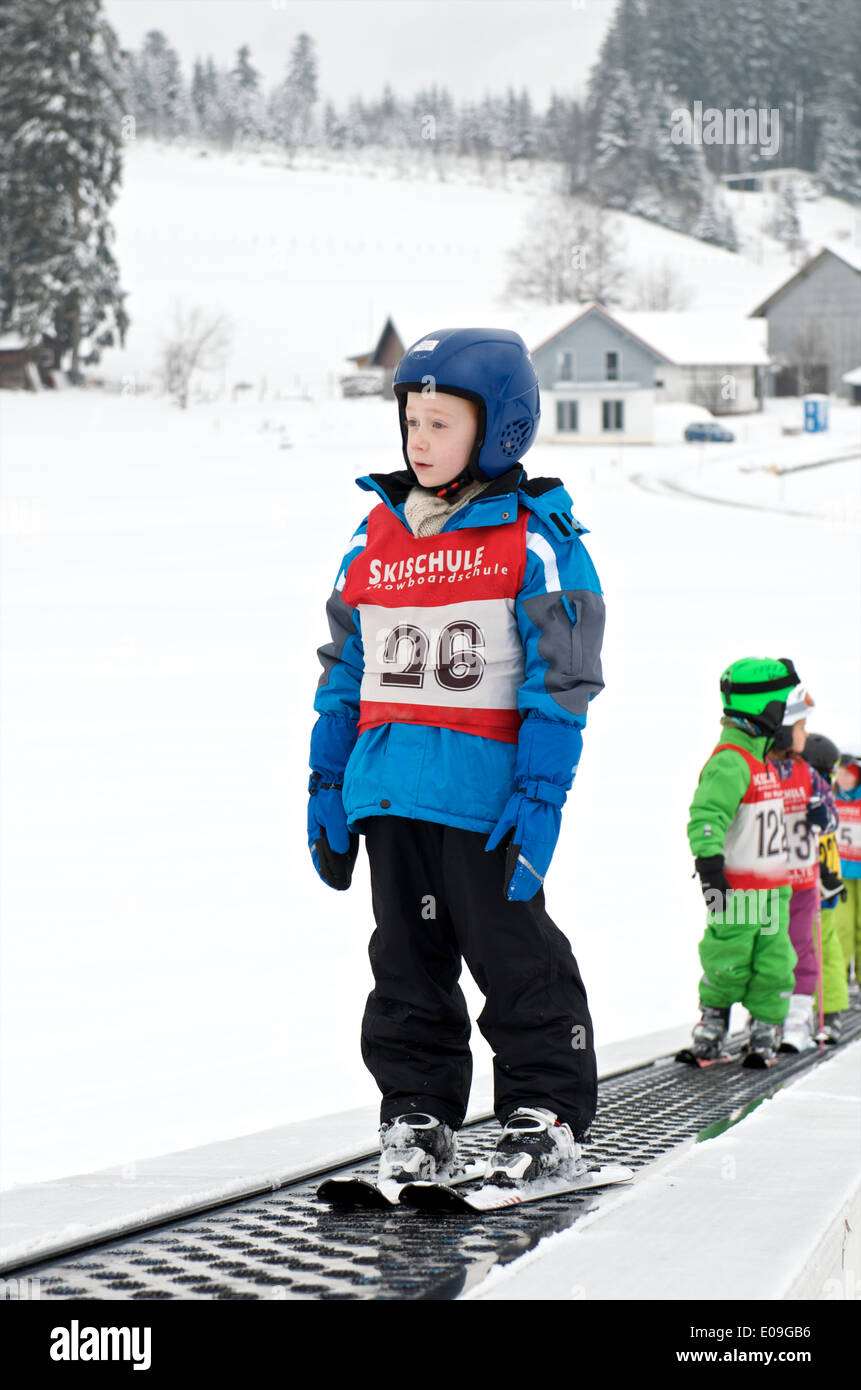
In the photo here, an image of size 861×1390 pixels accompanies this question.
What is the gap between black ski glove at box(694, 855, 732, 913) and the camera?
496 centimetres

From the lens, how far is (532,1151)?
2779mm

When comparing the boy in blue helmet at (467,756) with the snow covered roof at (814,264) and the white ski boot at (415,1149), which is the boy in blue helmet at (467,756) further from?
the snow covered roof at (814,264)

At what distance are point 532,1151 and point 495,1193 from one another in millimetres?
137

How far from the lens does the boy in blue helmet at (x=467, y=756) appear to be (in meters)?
2.74

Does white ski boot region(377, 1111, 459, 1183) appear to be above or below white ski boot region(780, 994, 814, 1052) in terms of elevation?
above

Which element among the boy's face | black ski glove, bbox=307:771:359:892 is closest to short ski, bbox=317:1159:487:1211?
black ski glove, bbox=307:771:359:892

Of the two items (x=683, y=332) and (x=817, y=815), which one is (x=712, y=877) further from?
(x=683, y=332)

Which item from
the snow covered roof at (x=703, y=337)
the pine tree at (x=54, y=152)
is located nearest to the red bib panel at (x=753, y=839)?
the pine tree at (x=54, y=152)

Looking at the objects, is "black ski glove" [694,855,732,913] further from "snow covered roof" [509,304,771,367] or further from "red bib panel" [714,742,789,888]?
"snow covered roof" [509,304,771,367]

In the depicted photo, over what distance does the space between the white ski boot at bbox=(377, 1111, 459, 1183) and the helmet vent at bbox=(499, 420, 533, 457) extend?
1.35 metres

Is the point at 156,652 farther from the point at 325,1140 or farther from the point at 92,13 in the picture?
the point at 92,13

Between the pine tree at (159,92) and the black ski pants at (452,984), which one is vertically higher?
the pine tree at (159,92)

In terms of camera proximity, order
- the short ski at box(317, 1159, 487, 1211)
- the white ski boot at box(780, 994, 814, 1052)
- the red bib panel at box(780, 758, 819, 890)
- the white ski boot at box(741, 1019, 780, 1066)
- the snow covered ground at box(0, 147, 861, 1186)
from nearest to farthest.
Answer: the short ski at box(317, 1159, 487, 1211) → the white ski boot at box(741, 1019, 780, 1066) → the red bib panel at box(780, 758, 819, 890) → the white ski boot at box(780, 994, 814, 1052) → the snow covered ground at box(0, 147, 861, 1186)

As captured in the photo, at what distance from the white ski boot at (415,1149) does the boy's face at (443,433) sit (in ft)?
4.24
